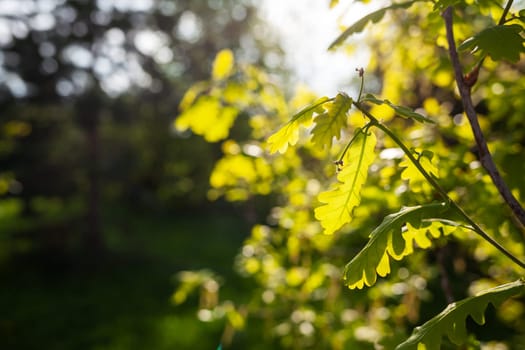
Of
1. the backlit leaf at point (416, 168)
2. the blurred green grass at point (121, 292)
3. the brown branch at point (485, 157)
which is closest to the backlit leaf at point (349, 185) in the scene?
the backlit leaf at point (416, 168)

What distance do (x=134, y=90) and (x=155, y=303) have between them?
8803mm

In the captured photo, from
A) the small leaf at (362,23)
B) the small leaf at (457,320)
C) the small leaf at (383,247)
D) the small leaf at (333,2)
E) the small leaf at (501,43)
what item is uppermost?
the small leaf at (333,2)

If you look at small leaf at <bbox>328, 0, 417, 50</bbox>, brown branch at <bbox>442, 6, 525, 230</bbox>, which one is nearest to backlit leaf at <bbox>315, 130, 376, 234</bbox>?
brown branch at <bbox>442, 6, 525, 230</bbox>

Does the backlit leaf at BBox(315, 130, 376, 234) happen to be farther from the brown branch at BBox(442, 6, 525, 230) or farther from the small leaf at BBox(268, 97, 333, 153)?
the brown branch at BBox(442, 6, 525, 230)

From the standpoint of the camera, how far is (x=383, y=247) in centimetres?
111

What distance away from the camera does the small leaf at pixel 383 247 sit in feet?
3.60

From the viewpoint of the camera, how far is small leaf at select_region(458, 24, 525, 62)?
1049 mm

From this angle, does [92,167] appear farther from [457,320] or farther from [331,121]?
[457,320]

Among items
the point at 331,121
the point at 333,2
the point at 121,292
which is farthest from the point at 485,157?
the point at 121,292

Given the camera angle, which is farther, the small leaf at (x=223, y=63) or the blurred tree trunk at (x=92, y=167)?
the blurred tree trunk at (x=92, y=167)

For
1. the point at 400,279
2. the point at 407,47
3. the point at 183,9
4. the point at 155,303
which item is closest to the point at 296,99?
the point at 407,47

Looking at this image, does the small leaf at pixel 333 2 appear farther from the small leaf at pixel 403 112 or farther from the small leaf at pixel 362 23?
the small leaf at pixel 403 112

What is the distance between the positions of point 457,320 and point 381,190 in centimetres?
89

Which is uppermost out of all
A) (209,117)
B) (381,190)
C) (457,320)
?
(209,117)
